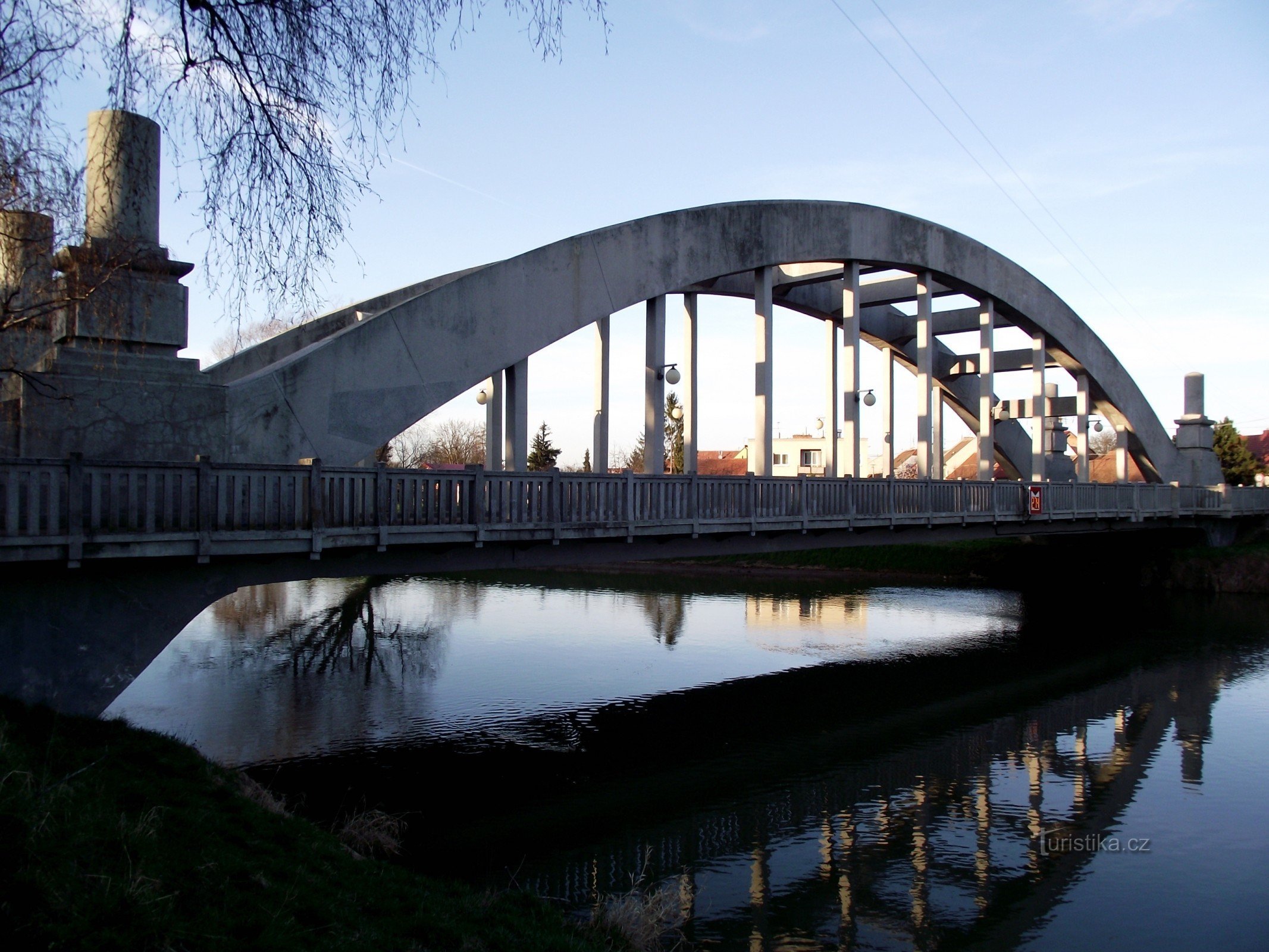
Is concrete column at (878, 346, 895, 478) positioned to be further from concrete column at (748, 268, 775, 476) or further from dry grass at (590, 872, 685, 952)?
dry grass at (590, 872, 685, 952)

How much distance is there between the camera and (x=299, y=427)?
14.5 m

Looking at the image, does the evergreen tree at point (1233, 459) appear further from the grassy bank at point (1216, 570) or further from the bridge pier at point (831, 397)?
the bridge pier at point (831, 397)

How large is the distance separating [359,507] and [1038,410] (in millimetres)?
28459

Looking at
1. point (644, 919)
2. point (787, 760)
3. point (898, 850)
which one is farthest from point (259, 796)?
point (787, 760)

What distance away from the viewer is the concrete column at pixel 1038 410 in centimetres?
3412

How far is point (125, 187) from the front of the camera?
10781 millimetres

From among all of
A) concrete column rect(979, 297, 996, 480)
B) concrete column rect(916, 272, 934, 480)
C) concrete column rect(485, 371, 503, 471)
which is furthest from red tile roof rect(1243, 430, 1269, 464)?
concrete column rect(485, 371, 503, 471)

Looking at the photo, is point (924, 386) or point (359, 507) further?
point (924, 386)

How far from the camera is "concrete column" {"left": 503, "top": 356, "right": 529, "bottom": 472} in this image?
17609 millimetres

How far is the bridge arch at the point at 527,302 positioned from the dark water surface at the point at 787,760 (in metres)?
5.31

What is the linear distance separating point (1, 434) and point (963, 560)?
39126 millimetres

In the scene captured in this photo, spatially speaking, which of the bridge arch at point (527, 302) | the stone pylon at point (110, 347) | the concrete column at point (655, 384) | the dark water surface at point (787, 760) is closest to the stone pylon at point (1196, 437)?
the dark water surface at point (787, 760)

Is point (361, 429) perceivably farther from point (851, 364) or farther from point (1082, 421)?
point (1082, 421)

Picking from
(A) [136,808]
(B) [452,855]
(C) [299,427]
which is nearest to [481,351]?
(C) [299,427]
